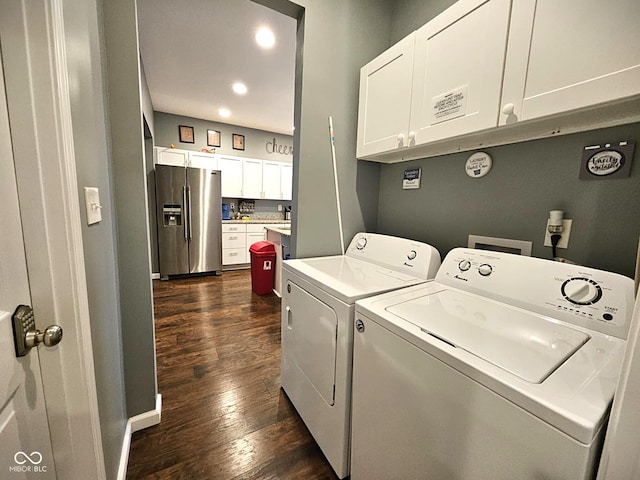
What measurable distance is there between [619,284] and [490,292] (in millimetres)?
337

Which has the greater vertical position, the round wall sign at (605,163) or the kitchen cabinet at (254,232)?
the round wall sign at (605,163)

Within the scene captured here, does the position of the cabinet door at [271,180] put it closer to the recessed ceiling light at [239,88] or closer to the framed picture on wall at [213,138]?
the framed picture on wall at [213,138]

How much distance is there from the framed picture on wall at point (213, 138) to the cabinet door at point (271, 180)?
942 mm

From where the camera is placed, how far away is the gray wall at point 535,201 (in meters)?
0.91

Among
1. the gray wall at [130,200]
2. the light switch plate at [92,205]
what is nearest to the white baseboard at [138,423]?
the gray wall at [130,200]

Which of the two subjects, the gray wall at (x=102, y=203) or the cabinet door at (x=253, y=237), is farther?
the cabinet door at (x=253, y=237)

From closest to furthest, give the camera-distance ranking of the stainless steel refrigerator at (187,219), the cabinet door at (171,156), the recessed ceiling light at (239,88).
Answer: the recessed ceiling light at (239,88) < the stainless steel refrigerator at (187,219) < the cabinet door at (171,156)

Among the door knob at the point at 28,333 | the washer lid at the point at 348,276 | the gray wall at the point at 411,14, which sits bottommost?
the washer lid at the point at 348,276

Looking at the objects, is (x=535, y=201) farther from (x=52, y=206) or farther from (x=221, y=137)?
(x=221, y=137)

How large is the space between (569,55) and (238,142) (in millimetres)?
5060

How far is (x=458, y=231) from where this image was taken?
143cm

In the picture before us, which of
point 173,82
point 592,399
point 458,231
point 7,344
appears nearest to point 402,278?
point 458,231

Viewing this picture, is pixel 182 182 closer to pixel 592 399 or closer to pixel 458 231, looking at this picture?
pixel 458 231

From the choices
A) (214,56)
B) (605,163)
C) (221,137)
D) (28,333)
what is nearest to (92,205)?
(28,333)
